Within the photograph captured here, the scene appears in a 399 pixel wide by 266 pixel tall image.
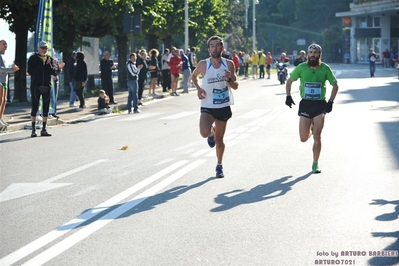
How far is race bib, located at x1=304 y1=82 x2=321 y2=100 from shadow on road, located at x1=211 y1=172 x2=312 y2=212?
1602mm

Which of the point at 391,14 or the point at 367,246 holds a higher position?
the point at 391,14

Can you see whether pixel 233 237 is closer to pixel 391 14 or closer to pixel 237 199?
pixel 237 199

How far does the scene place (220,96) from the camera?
11.8 m

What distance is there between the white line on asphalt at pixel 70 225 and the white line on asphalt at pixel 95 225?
0.12 m

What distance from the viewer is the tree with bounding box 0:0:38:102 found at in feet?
96.4

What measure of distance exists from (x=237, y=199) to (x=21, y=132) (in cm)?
1136

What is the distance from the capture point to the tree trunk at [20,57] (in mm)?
30219

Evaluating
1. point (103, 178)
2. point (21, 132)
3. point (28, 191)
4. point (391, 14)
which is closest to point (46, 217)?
point (28, 191)

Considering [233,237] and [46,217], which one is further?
[46,217]

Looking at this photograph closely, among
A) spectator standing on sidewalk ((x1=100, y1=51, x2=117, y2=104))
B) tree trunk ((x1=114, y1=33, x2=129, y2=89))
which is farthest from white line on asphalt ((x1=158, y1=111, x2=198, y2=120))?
tree trunk ((x1=114, y1=33, x2=129, y2=89))

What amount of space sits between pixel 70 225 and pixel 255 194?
8.46 ft

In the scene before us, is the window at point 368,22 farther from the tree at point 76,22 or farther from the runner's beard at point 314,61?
the runner's beard at point 314,61

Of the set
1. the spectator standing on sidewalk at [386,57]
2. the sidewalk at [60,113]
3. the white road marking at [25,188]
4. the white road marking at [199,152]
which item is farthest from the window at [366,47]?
the white road marking at [25,188]

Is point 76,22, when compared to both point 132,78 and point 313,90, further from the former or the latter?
point 313,90
